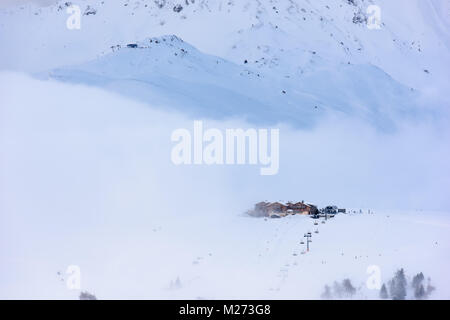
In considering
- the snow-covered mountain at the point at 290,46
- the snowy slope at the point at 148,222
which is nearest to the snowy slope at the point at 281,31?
the snow-covered mountain at the point at 290,46

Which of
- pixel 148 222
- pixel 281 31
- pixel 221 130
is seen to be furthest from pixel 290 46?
pixel 148 222

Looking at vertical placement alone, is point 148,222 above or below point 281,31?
below

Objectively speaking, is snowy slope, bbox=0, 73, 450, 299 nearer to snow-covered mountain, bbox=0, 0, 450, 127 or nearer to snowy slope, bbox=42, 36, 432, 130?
snowy slope, bbox=42, 36, 432, 130

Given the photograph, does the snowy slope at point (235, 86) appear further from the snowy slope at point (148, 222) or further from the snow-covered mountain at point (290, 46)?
the snowy slope at point (148, 222)

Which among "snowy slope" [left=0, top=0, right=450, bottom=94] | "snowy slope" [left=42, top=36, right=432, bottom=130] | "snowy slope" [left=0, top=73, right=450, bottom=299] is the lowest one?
"snowy slope" [left=0, top=73, right=450, bottom=299]

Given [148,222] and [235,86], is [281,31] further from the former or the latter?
[148,222]

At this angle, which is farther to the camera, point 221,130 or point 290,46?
point 290,46

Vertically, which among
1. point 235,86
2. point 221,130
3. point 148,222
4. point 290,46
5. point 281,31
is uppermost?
point 281,31

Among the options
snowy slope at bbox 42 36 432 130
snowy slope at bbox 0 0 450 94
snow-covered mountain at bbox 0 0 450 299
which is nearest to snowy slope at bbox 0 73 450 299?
snow-covered mountain at bbox 0 0 450 299

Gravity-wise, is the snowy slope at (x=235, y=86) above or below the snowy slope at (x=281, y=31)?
below

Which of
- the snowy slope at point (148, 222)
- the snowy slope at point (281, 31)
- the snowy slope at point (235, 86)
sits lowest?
the snowy slope at point (148, 222)
